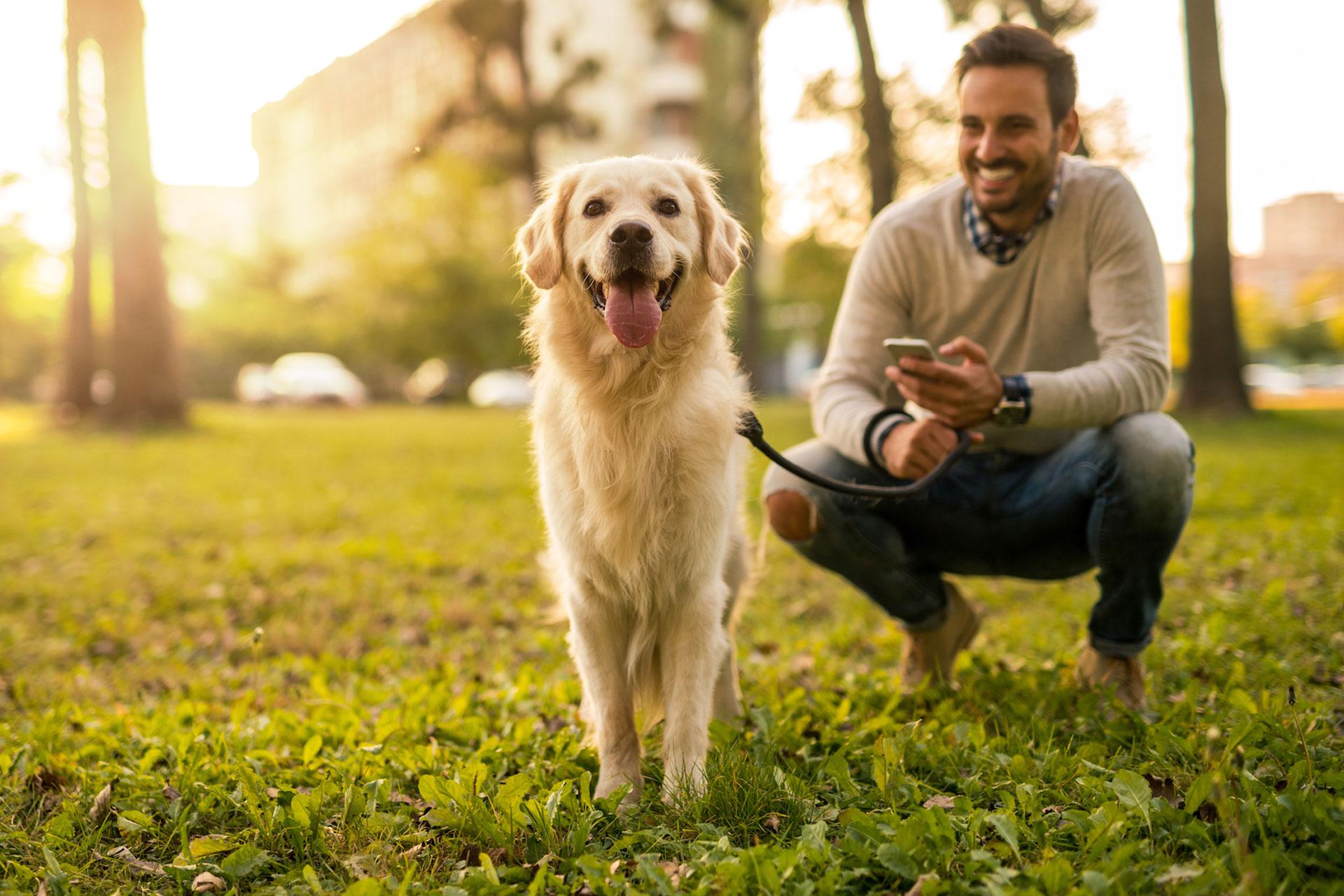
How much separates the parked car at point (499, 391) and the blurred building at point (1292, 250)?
645 inches

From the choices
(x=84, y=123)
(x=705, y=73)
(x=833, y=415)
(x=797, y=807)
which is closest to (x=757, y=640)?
(x=833, y=415)

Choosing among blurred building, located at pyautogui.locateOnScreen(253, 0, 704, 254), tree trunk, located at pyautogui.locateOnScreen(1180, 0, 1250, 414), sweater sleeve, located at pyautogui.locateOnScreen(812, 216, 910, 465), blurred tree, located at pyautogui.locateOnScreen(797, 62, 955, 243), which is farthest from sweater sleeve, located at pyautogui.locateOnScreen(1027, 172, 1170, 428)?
blurred tree, located at pyautogui.locateOnScreen(797, 62, 955, 243)

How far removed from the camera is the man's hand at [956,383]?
102 inches

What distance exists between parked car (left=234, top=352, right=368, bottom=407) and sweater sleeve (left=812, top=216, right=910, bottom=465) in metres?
24.6

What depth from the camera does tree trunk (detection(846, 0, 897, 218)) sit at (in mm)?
11117

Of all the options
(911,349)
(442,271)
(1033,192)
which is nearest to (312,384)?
(442,271)

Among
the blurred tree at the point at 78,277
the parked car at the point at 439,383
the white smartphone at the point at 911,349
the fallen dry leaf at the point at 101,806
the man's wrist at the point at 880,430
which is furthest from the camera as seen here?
the parked car at the point at 439,383

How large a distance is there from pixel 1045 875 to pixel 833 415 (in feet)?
4.98

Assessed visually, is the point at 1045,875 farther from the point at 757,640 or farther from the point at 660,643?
the point at 757,640

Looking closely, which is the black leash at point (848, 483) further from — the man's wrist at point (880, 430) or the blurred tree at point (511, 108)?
the blurred tree at point (511, 108)

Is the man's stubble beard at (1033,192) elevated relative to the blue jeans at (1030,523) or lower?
elevated

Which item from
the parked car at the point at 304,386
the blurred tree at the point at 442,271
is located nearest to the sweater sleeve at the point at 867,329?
the blurred tree at the point at 442,271

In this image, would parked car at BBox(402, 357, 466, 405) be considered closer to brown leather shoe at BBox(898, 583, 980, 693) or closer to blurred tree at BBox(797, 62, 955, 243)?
blurred tree at BBox(797, 62, 955, 243)

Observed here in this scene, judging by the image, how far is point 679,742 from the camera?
2.41m
